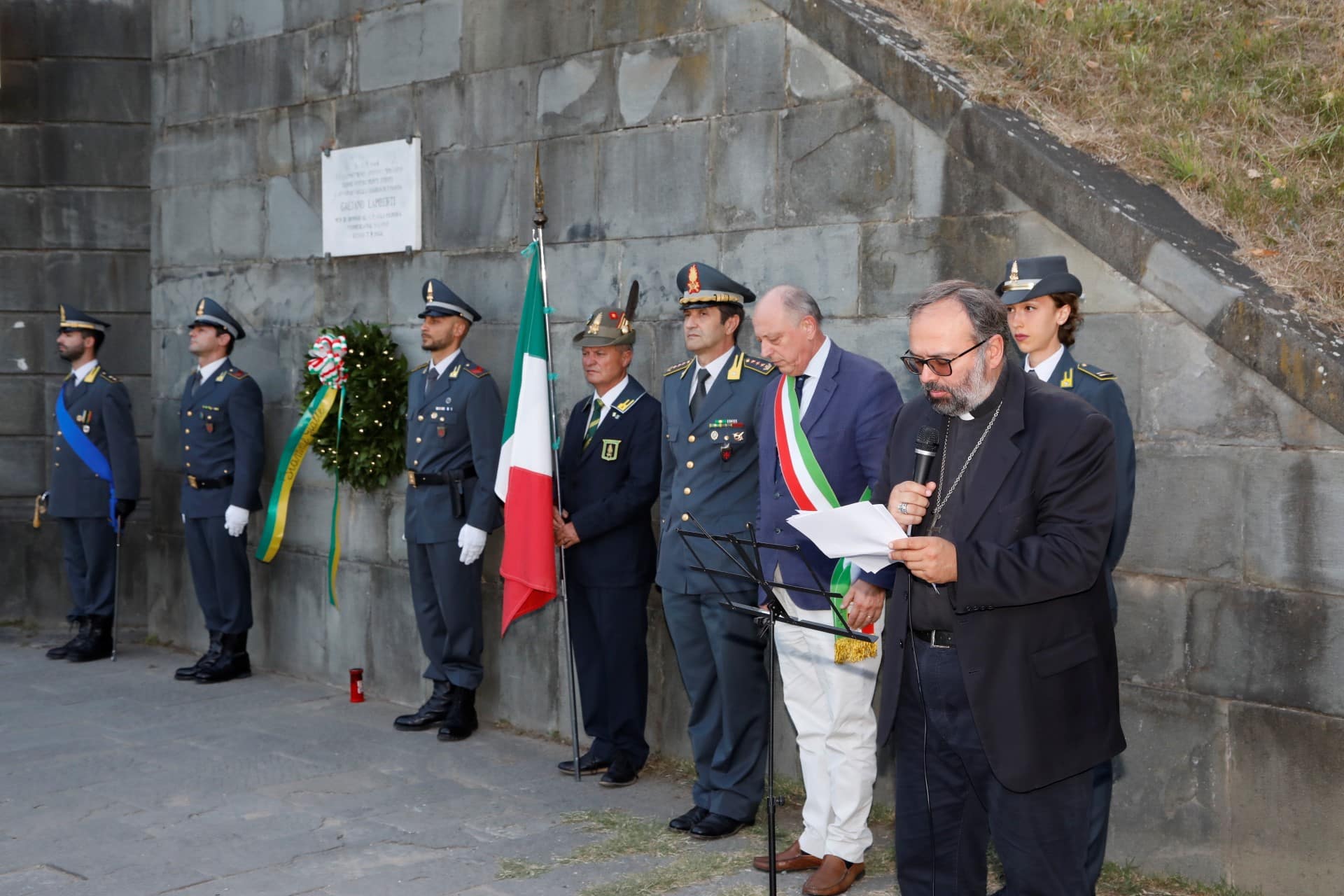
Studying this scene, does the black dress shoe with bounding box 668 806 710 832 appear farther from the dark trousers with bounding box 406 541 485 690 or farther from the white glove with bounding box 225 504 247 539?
the white glove with bounding box 225 504 247 539

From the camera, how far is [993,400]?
11.8 feet

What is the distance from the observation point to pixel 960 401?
3562 mm

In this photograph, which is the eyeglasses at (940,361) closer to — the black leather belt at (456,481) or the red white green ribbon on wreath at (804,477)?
the red white green ribbon on wreath at (804,477)

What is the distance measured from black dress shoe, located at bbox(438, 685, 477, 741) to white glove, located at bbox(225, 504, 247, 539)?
2020mm

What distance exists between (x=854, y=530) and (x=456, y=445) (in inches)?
161

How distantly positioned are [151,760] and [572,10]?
4.06 m

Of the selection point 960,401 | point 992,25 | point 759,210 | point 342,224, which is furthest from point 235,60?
point 960,401

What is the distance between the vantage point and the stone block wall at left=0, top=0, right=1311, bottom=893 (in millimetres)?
4832

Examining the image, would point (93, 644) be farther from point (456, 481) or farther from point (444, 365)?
point (444, 365)

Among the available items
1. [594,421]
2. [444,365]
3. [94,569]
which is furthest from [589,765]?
[94,569]

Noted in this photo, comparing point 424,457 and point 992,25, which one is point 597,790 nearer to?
point 424,457

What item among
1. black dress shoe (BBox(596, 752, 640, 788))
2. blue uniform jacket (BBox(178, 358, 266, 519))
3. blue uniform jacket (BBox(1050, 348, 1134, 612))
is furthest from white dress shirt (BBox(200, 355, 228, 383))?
blue uniform jacket (BBox(1050, 348, 1134, 612))

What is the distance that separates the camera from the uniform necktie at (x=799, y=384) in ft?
17.1

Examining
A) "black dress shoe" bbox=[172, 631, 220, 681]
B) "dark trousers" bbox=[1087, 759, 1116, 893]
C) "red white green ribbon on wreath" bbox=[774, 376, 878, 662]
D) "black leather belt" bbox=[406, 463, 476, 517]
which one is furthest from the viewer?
"black dress shoe" bbox=[172, 631, 220, 681]
